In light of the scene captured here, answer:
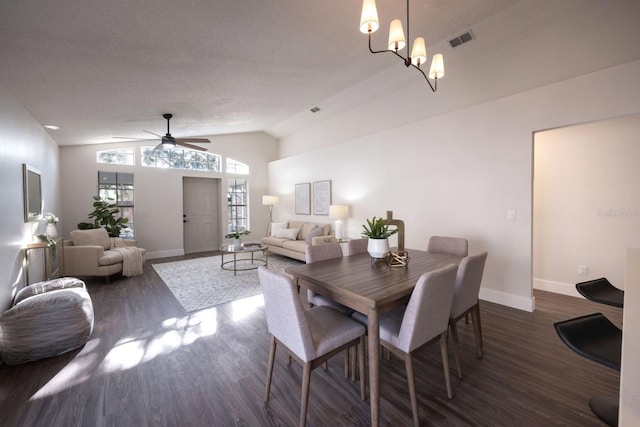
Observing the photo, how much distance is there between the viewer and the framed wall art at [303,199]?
6.36 meters

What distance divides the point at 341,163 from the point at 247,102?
214 cm

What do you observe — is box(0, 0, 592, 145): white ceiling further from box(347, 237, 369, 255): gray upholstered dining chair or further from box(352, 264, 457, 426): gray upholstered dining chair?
box(352, 264, 457, 426): gray upholstered dining chair

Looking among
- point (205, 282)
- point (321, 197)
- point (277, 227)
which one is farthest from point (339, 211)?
point (205, 282)

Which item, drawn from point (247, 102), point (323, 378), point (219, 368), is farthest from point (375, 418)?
point (247, 102)

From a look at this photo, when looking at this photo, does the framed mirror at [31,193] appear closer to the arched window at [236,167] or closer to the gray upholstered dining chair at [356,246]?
the gray upholstered dining chair at [356,246]

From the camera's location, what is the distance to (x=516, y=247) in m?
3.13

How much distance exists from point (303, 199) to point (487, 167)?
4.08 m

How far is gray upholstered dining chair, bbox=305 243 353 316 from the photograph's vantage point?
2.15 m

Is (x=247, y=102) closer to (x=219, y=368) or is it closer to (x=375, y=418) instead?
(x=219, y=368)

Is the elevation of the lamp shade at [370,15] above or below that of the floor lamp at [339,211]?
above

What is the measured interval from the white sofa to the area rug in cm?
30

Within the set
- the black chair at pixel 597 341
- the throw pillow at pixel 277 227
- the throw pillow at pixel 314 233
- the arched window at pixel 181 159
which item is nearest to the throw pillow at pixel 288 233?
the throw pillow at pixel 277 227

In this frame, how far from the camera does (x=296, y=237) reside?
615 centimetres

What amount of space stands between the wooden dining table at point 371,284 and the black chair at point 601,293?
83cm
